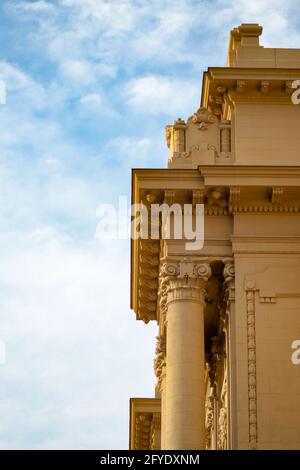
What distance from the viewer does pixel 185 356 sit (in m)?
31.7

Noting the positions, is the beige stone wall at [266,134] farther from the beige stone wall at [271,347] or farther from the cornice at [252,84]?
the beige stone wall at [271,347]

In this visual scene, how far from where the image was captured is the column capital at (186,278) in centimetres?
3241

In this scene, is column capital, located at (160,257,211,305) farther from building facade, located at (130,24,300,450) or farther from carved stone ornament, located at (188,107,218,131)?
carved stone ornament, located at (188,107,218,131)

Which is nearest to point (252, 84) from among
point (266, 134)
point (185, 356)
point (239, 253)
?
point (266, 134)

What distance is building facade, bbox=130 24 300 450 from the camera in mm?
31172

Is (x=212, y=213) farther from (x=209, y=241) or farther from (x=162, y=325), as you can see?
(x=162, y=325)

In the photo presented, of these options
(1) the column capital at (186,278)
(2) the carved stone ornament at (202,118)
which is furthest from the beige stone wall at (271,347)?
(2) the carved stone ornament at (202,118)

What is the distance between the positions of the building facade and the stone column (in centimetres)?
3

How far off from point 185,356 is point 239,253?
3260 millimetres

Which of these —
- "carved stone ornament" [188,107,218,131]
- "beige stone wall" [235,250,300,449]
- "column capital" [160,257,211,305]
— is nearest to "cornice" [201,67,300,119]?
"carved stone ornament" [188,107,218,131]

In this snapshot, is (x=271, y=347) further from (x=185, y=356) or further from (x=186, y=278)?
(x=186, y=278)

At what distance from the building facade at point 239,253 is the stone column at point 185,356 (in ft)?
0.09

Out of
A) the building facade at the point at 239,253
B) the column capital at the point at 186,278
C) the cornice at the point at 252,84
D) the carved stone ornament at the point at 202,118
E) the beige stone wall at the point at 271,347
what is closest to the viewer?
the beige stone wall at the point at 271,347

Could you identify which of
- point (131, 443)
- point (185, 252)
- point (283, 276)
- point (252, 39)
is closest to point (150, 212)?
point (185, 252)
